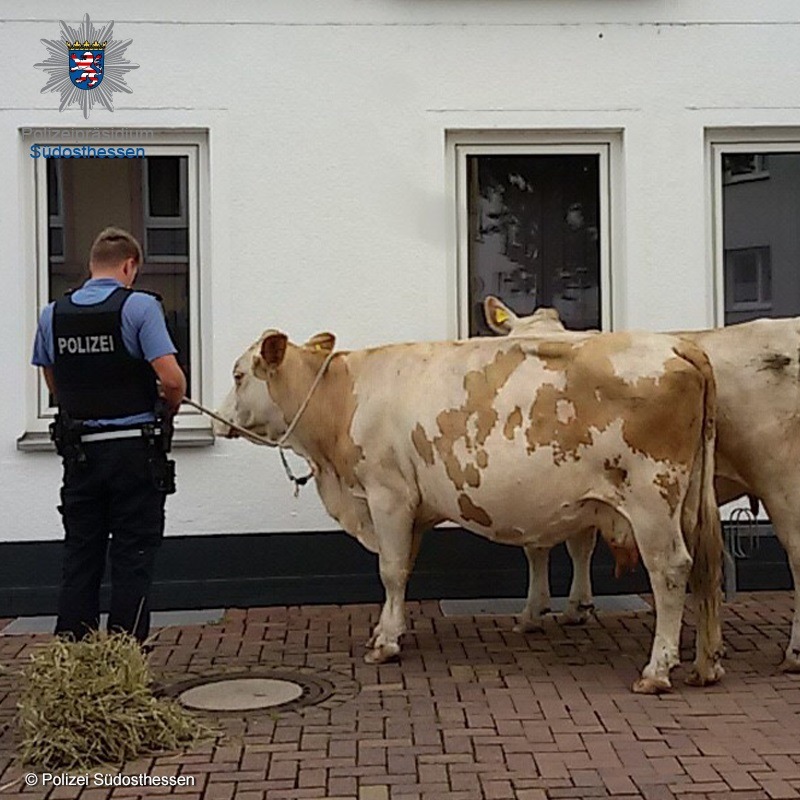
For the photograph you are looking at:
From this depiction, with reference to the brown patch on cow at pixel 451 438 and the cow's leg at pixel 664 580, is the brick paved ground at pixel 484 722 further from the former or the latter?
the brown patch on cow at pixel 451 438

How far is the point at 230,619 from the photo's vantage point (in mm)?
8219

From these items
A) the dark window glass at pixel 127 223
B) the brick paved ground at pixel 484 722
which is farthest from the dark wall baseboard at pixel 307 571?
the dark window glass at pixel 127 223

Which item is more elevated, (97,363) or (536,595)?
(97,363)

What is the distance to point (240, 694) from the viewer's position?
6.33m

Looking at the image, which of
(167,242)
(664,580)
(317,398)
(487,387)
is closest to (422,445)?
(487,387)

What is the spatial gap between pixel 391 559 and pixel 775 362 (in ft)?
7.66

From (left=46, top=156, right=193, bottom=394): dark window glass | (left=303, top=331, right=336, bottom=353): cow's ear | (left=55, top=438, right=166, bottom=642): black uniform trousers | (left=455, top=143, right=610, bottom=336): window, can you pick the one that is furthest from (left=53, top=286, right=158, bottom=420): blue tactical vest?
(left=455, top=143, right=610, bottom=336): window

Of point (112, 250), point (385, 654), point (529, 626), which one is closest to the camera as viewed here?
point (112, 250)

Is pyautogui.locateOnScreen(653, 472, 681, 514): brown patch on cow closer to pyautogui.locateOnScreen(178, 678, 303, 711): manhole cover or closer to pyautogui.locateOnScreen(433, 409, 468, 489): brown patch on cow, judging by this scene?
pyautogui.locateOnScreen(433, 409, 468, 489): brown patch on cow

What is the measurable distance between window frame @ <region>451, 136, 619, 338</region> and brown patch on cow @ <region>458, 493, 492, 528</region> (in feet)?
8.05

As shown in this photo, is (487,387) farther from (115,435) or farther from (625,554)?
(115,435)

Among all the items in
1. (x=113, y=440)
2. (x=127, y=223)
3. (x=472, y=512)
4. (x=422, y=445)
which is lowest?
(x=472, y=512)

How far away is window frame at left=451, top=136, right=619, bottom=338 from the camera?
888 cm

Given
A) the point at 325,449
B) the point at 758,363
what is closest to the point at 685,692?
the point at 758,363
